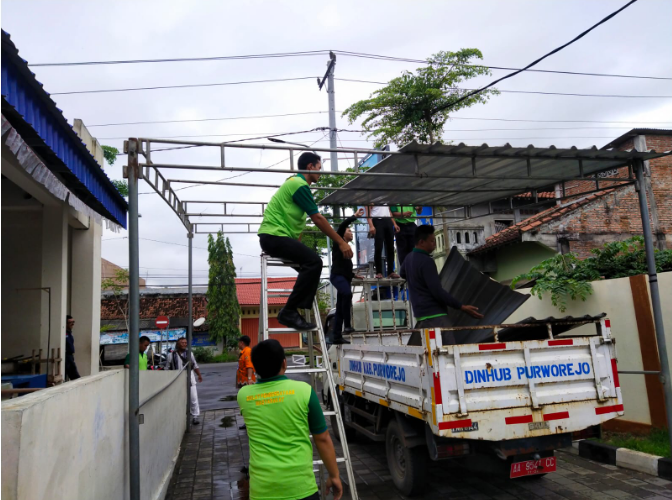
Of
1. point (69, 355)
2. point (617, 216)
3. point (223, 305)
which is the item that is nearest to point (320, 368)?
point (69, 355)

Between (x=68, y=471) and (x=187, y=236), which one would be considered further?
(x=187, y=236)

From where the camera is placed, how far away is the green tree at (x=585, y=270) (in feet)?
25.6

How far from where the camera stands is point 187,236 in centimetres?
888

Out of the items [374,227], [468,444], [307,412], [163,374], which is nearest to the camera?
[307,412]

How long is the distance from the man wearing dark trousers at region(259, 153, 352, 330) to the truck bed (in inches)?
44.2

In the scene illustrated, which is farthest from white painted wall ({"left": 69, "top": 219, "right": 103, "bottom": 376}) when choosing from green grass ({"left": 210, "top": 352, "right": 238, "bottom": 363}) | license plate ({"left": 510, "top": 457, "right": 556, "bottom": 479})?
green grass ({"left": 210, "top": 352, "right": 238, "bottom": 363})

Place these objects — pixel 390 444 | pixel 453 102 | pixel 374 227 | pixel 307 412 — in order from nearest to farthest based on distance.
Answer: pixel 307 412, pixel 390 444, pixel 374 227, pixel 453 102

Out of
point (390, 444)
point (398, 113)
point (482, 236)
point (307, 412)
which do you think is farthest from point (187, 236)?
point (482, 236)

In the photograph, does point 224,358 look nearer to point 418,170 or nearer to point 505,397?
point 418,170

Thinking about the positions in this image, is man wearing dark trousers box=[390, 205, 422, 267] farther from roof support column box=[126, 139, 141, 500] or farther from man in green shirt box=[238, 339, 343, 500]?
man in green shirt box=[238, 339, 343, 500]

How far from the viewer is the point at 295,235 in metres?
4.95

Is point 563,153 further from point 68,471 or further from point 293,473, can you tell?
point 68,471

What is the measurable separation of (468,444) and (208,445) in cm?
516

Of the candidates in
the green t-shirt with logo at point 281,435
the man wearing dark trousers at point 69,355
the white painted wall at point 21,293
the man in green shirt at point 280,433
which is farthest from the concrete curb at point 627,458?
the white painted wall at point 21,293
